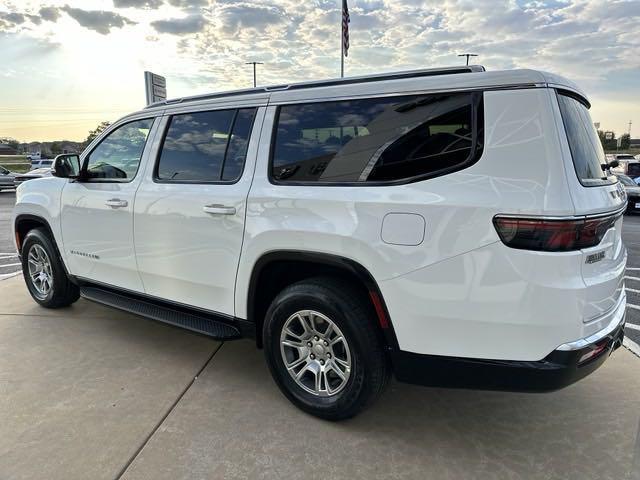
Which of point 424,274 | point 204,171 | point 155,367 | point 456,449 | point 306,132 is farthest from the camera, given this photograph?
point 155,367

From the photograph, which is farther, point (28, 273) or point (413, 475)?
point (28, 273)

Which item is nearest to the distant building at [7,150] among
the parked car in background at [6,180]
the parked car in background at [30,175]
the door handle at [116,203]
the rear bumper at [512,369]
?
the parked car in background at [6,180]

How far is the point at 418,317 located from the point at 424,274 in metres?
0.23

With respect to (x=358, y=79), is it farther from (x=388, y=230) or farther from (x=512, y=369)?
(x=512, y=369)

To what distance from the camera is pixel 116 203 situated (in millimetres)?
3732

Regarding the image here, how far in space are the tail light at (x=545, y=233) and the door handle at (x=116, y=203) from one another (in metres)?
2.82

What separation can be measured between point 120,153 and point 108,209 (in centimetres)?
50

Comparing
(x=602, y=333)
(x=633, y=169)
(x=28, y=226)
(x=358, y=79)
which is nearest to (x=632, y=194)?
(x=633, y=169)

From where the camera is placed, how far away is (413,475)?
7.80 ft

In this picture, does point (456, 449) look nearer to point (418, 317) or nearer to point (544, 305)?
point (418, 317)

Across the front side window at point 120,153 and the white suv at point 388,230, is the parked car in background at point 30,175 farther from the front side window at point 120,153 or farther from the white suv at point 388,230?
the white suv at point 388,230

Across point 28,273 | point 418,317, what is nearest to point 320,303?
point 418,317

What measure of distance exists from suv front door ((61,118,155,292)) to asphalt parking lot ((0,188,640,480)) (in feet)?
2.37

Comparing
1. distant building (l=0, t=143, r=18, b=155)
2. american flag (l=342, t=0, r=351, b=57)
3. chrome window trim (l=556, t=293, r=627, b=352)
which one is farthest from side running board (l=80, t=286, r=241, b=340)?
distant building (l=0, t=143, r=18, b=155)
